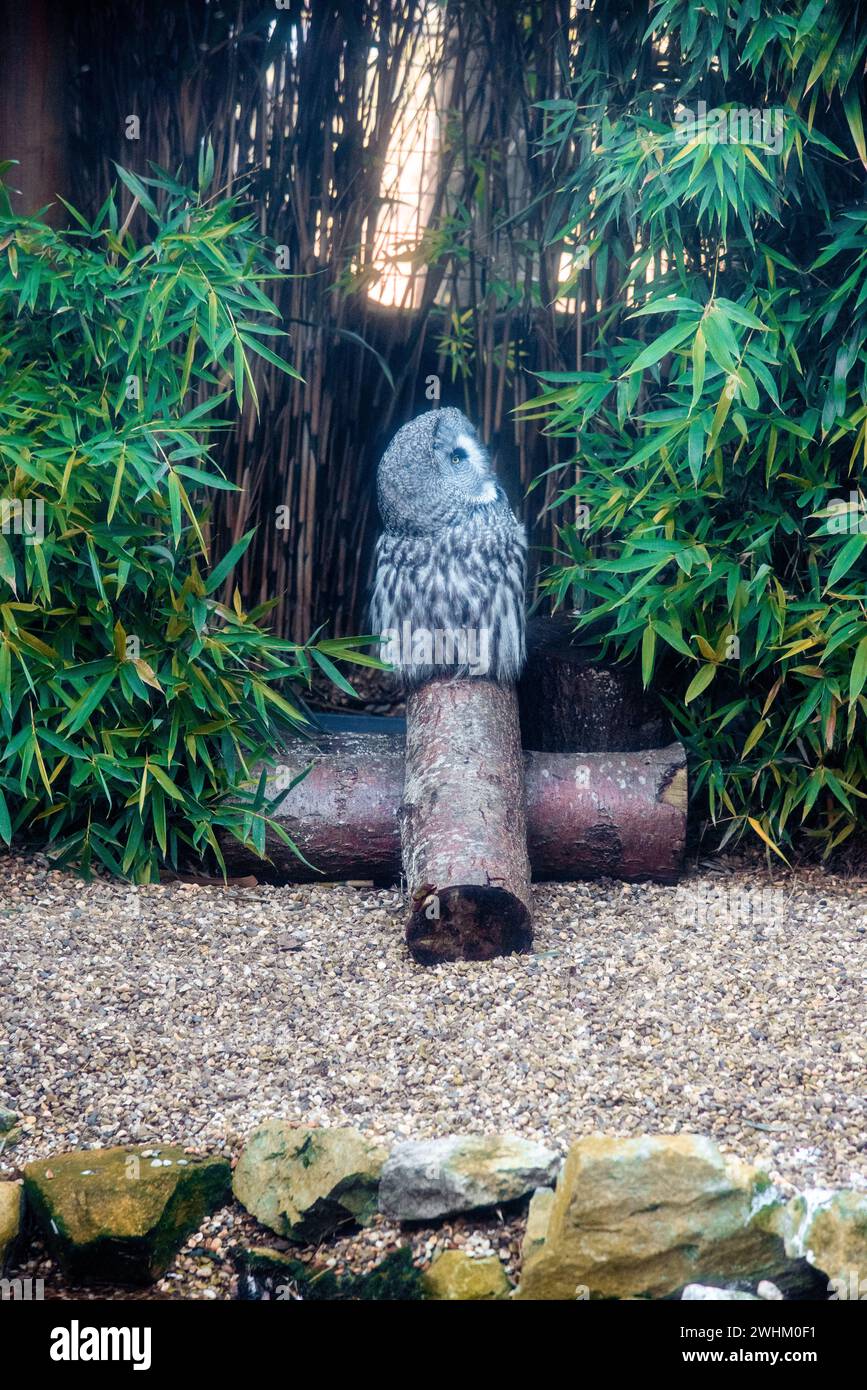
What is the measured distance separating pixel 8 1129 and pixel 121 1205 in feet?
0.91

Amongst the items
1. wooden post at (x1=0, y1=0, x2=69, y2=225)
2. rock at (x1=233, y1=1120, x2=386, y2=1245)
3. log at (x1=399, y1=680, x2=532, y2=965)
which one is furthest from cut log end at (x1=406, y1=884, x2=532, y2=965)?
wooden post at (x1=0, y1=0, x2=69, y2=225)

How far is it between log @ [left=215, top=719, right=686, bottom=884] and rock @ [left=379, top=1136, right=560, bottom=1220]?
106 centimetres

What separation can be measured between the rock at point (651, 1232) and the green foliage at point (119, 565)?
1216 mm

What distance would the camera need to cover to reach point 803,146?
2545 millimetres

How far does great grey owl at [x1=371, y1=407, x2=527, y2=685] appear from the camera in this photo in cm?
283

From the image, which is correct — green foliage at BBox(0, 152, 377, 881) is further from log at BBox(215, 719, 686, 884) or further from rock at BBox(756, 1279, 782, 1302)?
rock at BBox(756, 1279, 782, 1302)

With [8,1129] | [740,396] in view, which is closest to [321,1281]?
[8,1129]

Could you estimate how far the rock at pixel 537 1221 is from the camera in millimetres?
1691

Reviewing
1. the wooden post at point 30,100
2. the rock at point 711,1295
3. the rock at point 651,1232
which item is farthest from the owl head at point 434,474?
the rock at point 711,1295

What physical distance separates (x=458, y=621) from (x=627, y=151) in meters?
1.03

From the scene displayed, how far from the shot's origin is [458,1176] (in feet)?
5.73

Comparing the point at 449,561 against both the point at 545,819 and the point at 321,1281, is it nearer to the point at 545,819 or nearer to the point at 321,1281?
the point at 545,819

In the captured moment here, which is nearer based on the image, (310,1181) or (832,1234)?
(832,1234)

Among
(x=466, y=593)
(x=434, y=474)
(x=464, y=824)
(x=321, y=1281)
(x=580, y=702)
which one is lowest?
(x=321, y=1281)
